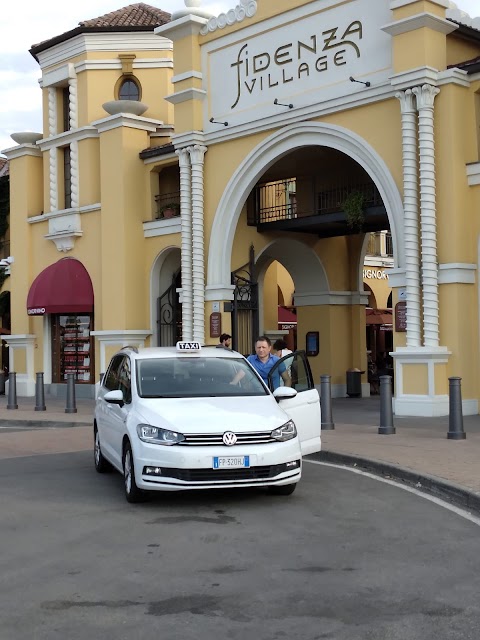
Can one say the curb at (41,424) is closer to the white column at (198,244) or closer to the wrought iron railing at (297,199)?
the white column at (198,244)

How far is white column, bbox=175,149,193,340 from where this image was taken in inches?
872

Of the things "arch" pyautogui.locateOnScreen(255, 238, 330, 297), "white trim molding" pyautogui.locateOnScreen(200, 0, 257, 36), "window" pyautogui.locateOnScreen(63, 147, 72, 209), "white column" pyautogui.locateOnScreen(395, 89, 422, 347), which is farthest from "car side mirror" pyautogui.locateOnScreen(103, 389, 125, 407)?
"window" pyautogui.locateOnScreen(63, 147, 72, 209)

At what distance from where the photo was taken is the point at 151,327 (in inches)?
963

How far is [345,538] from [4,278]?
90.3 feet

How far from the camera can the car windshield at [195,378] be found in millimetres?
9594

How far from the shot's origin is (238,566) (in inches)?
253

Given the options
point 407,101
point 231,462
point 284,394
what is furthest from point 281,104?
point 231,462

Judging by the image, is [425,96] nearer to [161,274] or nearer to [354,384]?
[354,384]

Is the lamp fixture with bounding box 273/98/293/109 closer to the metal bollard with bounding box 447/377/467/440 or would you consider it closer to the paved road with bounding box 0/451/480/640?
the metal bollard with bounding box 447/377/467/440

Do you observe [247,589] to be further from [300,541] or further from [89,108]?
[89,108]

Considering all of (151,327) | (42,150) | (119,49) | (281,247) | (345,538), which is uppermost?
(119,49)

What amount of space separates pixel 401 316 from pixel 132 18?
49.8 feet

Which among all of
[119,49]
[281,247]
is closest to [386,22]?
[281,247]

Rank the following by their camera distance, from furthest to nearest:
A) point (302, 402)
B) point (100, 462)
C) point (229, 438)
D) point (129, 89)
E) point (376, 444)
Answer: point (129, 89)
point (376, 444)
point (100, 462)
point (302, 402)
point (229, 438)
